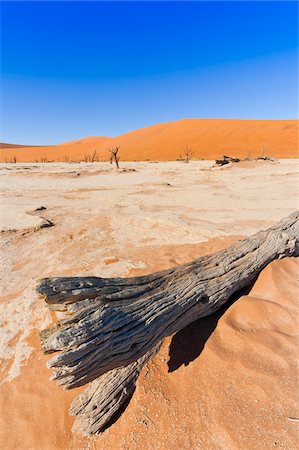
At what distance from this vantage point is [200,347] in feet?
8.29

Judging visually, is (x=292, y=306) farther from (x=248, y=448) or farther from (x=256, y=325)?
(x=248, y=448)

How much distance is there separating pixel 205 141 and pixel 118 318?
5640 cm

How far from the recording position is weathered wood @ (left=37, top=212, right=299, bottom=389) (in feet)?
5.70

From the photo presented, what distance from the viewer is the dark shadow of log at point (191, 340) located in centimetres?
247

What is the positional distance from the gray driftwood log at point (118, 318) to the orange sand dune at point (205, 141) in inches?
1507

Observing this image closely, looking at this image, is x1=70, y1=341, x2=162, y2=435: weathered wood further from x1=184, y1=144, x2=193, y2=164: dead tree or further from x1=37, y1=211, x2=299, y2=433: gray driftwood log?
x1=184, y1=144, x2=193, y2=164: dead tree

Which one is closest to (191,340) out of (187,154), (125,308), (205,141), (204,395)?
(204,395)

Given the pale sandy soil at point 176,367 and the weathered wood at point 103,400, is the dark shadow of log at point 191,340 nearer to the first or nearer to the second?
the pale sandy soil at point 176,367

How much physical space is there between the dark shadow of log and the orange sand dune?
38386 millimetres

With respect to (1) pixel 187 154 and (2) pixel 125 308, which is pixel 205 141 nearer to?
(1) pixel 187 154

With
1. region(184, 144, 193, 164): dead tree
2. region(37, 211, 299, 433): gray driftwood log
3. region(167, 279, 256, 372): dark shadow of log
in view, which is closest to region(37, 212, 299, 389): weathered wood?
region(37, 211, 299, 433): gray driftwood log

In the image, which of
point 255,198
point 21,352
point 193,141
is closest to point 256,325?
point 21,352

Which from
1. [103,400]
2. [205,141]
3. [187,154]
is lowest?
[103,400]

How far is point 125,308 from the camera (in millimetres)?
2092
